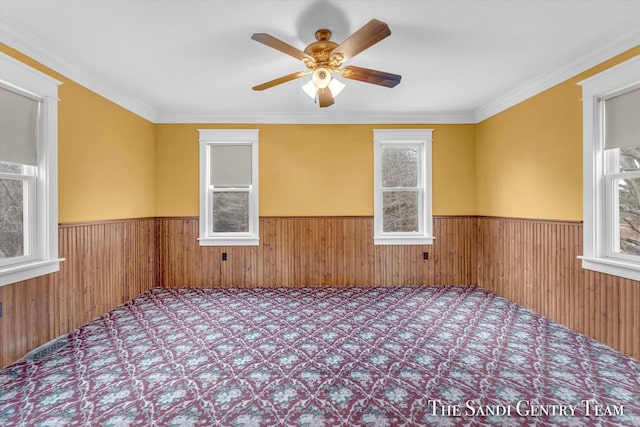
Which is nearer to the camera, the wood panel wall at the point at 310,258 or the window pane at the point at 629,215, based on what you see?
the window pane at the point at 629,215

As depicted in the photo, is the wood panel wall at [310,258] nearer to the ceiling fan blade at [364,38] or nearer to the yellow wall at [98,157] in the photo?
the yellow wall at [98,157]

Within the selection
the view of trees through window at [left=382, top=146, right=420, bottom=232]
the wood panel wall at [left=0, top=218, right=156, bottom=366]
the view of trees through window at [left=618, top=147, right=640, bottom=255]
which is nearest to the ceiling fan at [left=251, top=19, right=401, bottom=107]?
the view of trees through window at [left=618, top=147, right=640, bottom=255]

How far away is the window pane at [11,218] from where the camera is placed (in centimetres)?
250

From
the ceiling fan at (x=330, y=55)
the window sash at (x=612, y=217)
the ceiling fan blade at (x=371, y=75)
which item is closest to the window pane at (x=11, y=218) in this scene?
the ceiling fan at (x=330, y=55)

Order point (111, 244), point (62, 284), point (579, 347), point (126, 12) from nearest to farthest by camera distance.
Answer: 1. point (126, 12)
2. point (579, 347)
3. point (62, 284)
4. point (111, 244)

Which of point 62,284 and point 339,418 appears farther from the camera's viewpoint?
point 62,284

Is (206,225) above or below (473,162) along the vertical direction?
below

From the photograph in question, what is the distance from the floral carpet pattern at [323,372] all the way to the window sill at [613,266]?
26.0 inches

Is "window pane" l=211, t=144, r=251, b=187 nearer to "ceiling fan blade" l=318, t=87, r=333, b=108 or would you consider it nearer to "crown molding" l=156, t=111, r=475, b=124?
"crown molding" l=156, t=111, r=475, b=124

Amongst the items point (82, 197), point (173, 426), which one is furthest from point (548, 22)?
point (82, 197)

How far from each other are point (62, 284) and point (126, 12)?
8.33ft

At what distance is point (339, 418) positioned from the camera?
1.79m

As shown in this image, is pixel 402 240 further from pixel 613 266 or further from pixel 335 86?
pixel 335 86

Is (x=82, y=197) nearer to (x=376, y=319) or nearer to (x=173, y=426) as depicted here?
(x=173, y=426)
